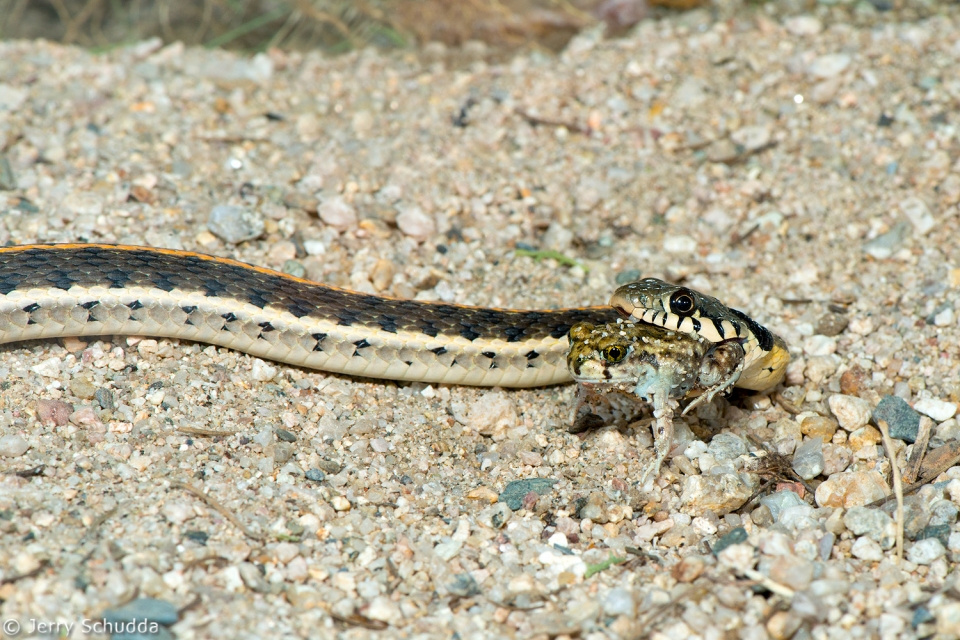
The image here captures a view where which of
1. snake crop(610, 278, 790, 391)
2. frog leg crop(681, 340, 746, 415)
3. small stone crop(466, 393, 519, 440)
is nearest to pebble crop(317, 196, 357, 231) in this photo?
small stone crop(466, 393, 519, 440)

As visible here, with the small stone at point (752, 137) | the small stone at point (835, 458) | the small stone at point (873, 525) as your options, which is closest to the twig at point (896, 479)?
the small stone at point (873, 525)

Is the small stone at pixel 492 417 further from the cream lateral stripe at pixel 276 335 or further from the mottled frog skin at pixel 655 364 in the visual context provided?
the mottled frog skin at pixel 655 364

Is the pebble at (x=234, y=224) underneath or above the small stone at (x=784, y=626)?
above

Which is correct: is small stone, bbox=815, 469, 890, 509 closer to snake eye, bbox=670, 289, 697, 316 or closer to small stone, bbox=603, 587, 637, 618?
snake eye, bbox=670, 289, 697, 316

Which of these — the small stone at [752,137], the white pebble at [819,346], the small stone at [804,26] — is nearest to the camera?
the white pebble at [819,346]

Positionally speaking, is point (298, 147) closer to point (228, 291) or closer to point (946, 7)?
point (228, 291)

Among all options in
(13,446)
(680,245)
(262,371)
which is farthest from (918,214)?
(13,446)
